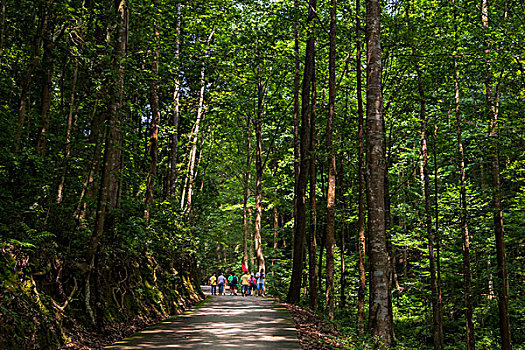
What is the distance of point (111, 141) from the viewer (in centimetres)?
1032

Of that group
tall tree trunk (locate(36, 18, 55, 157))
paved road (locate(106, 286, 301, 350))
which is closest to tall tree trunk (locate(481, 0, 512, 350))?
paved road (locate(106, 286, 301, 350))

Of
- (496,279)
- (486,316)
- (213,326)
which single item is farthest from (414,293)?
(213,326)

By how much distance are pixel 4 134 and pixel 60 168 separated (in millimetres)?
1351

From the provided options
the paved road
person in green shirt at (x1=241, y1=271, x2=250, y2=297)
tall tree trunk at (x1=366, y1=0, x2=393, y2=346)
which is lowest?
person in green shirt at (x1=241, y1=271, x2=250, y2=297)

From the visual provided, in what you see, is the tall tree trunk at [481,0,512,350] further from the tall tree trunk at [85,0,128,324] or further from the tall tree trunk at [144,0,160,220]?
the tall tree trunk at [85,0,128,324]

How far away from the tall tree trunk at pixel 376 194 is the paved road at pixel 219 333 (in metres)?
1.86

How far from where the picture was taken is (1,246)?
7324mm

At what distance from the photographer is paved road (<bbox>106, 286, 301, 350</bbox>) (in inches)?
349

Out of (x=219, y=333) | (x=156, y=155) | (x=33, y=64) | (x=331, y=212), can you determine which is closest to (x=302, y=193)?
(x=331, y=212)

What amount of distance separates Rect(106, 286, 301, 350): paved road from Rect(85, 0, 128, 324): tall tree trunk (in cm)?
154

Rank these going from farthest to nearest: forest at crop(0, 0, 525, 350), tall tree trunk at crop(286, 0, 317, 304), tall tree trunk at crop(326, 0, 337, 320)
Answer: tall tree trunk at crop(286, 0, 317, 304) → tall tree trunk at crop(326, 0, 337, 320) → forest at crop(0, 0, 525, 350)

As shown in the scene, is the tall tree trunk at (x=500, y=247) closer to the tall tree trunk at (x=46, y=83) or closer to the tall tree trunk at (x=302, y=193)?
the tall tree trunk at (x=302, y=193)

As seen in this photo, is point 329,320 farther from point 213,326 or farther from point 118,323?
point 118,323

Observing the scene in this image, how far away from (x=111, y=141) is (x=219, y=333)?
5547mm
